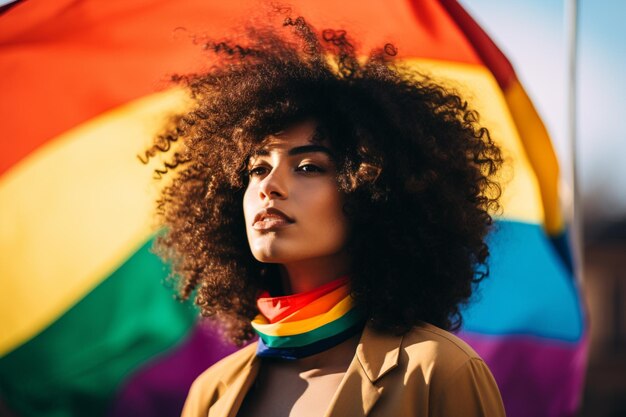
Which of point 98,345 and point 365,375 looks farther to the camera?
point 98,345

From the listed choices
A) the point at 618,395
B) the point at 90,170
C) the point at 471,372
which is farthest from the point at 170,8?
the point at 618,395

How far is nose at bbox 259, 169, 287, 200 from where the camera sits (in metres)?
3.13

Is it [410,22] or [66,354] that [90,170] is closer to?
[66,354]

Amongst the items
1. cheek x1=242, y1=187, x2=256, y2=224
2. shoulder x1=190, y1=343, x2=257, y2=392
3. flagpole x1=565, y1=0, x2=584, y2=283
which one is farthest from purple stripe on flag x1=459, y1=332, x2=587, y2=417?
cheek x1=242, y1=187, x2=256, y2=224

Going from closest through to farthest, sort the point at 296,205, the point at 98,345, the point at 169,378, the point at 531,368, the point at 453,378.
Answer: the point at 453,378, the point at 296,205, the point at 98,345, the point at 169,378, the point at 531,368

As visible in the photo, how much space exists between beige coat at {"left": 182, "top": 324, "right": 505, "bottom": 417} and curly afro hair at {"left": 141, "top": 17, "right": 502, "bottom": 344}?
0.11 meters

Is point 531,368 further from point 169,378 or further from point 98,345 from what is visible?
point 98,345

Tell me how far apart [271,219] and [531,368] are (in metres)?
2.47

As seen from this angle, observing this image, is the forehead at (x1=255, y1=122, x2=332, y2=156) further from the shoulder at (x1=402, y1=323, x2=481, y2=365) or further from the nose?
the shoulder at (x1=402, y1=323, x2=481, y2=365)

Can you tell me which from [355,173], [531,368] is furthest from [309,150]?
[531,368]

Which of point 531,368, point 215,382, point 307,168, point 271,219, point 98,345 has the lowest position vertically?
point 531,368

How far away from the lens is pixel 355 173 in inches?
126

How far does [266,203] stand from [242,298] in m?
0.67

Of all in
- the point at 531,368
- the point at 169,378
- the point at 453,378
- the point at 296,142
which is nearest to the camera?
the point at 453,378
